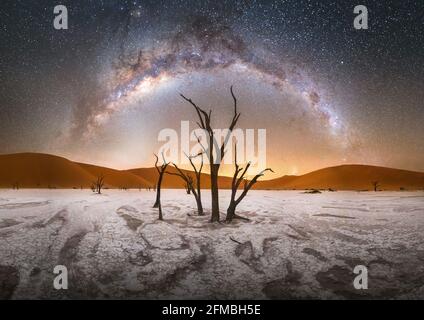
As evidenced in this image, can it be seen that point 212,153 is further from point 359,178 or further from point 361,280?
point 359,178

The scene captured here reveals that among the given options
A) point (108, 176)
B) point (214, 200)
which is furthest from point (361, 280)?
point (108, 176)

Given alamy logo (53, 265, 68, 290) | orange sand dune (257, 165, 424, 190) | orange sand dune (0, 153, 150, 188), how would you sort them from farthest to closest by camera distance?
orange sand dune (257, 165, 424, 190)
orange sand dune (0, 153, 150, 188)
alamy logo (53, 265, 68, 290)

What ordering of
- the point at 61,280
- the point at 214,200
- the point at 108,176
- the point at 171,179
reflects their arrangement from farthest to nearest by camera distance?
the point at 171,179 < the point at 108,176 < the point at 214,200 < the point at 61,280

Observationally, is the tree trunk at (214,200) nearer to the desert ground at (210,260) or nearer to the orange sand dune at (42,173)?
the desert ground at (210,260)

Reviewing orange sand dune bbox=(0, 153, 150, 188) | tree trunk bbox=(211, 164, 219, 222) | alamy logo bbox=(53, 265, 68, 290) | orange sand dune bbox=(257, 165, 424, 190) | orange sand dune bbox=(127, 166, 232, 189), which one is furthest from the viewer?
orange sand dune bbox=(127, 166, 232, 189)

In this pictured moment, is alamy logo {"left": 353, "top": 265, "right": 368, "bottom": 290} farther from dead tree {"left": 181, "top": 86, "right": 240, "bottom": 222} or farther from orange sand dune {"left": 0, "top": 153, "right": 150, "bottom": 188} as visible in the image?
orange sand dune {"left": 0, "top": 153, "right": 150, "bottom": 188}

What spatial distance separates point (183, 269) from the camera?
604cm

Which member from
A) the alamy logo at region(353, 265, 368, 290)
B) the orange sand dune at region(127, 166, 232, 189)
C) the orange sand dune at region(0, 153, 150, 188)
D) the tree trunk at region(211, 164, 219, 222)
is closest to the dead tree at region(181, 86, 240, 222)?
the tree trunk at region(211, 164, 219, 222)

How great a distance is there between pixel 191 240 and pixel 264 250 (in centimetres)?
215

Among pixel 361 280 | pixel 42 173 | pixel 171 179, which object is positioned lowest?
pixel 361 280

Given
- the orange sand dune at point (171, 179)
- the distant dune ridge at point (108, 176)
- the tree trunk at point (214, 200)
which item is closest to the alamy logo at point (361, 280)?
the tree trunk at point (214, 200)

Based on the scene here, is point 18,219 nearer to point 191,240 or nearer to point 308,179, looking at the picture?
point 191,240

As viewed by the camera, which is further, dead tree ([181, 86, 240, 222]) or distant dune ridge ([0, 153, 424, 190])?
distant dune ridge ([0, 153, 424, 190])

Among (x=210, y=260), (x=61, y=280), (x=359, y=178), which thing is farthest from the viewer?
Answer: (x=359, y=178)
